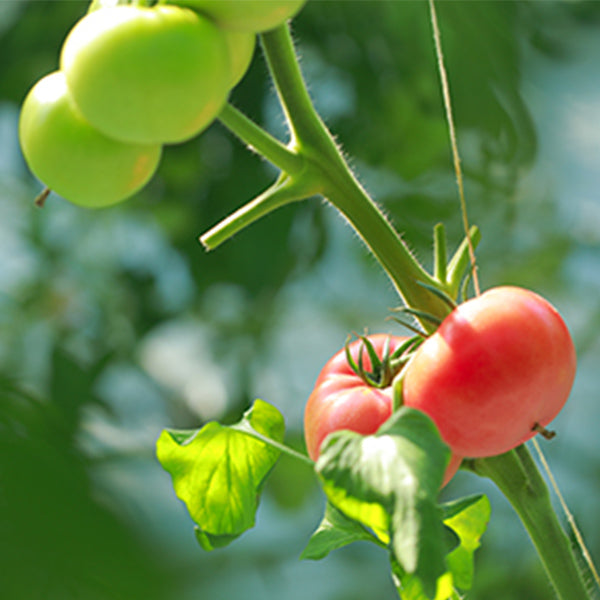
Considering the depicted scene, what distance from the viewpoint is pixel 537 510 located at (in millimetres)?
161

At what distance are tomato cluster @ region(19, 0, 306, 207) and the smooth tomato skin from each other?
61 mm

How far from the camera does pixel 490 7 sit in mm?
691

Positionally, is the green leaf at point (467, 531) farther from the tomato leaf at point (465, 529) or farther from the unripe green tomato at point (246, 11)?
the unripe green tomato at point (246, 11)

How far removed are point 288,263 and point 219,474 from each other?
49 centimetres

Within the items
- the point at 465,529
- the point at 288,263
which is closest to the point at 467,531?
the point at 465,529

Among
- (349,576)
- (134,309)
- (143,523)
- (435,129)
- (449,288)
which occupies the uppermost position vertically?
(449,288)

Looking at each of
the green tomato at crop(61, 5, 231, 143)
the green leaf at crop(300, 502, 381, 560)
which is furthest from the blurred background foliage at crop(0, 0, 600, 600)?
the green tomato at crop(61, 5, 231, 143)

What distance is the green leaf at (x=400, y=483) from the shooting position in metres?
0.11

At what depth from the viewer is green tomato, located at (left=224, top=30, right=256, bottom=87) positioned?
12cm

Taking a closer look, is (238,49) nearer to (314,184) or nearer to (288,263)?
(314,184)

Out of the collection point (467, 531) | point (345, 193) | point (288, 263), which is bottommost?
point (288, 263)

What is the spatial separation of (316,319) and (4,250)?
13.7 inches

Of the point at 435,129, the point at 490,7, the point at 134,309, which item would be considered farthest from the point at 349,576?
the point at 490,7

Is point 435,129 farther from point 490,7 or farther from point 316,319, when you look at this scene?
point 316,319
